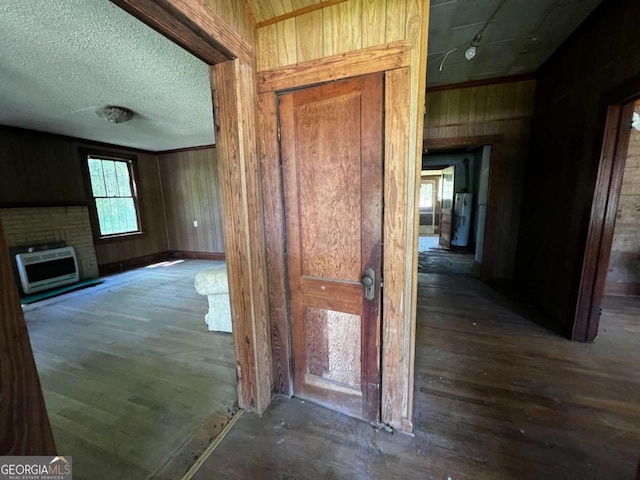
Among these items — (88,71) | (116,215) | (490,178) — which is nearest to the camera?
(88,71)

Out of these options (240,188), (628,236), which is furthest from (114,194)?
(628,236)

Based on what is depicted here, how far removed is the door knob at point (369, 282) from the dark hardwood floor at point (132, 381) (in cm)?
124

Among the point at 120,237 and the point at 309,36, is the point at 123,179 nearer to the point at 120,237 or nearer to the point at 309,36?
the point at 120,237

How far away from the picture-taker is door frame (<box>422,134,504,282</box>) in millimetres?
3666

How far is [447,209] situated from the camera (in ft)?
23.1

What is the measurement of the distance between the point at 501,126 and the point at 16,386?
4806 mm

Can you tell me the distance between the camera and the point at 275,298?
5.67ft

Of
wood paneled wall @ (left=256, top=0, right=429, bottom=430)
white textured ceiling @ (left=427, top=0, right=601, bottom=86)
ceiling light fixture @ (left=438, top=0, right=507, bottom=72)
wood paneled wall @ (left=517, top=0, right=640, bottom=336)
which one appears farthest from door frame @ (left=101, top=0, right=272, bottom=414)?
wood paneled wall @ (left=517, top=0, right=640, bottom=336)

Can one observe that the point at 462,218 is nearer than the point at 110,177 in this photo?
No

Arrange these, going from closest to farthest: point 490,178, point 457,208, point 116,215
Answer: point 490,178, point 116,215, point 457,208

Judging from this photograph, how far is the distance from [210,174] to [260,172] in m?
4.95

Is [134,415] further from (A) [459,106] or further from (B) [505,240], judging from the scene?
(A) [459,106]

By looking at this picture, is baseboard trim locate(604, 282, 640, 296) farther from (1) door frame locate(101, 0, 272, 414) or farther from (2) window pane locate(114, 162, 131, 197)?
(2) window pane locate(114, 162, 131, 197)

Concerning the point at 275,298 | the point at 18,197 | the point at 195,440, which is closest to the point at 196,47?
the point at 275,298
